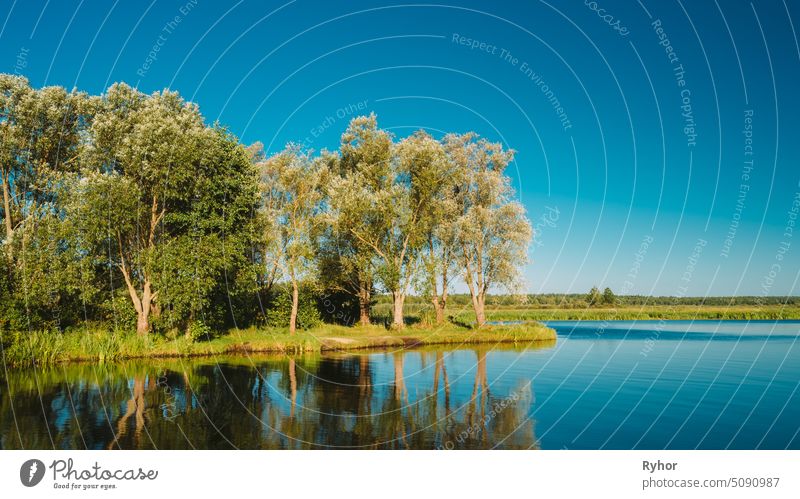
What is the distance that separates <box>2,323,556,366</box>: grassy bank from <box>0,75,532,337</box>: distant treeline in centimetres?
122

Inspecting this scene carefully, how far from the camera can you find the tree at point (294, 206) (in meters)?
41.3

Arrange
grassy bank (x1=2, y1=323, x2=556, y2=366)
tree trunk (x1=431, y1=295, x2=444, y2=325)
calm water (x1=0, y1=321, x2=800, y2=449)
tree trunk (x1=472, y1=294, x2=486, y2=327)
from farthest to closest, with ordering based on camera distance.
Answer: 1. tree trunk (x1=431, y1=295, x2=444, y2=325)
2. tree trunk (x1=472, y1=294, x2=486, y2=327)
3. grassy bank (x1=2, y1=323, x2=556, y2=366)
4. calm water (x1=0, y1=321, x2=800, y2=449)

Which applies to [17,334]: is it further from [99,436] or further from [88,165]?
[99,436]

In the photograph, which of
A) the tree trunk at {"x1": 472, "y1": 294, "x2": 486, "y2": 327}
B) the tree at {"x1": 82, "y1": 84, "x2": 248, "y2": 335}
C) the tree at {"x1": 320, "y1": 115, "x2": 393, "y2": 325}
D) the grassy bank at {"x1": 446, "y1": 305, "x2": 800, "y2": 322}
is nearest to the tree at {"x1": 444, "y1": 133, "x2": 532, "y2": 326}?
the tree trunk at {"x1": 472, "y1": 294, "x2": 486, "y2": 327}

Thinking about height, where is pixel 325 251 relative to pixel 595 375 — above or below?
above

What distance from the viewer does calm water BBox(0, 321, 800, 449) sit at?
1569 centimetres

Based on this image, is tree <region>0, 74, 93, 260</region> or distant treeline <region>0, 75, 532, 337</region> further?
tree <region>0, 74, 93, 260</region>

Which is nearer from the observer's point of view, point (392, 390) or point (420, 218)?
point (392, 390)

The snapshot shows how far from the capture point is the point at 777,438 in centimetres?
1664

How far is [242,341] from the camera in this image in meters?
36.5

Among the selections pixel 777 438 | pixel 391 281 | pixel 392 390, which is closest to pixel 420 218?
pixel 391 281

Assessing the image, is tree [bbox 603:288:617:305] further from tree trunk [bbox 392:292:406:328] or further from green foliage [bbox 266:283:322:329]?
green foliage [bbox 266:283:322:329]

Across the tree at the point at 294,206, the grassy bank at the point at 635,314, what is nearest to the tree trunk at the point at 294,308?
the tree at the point at 294,206
